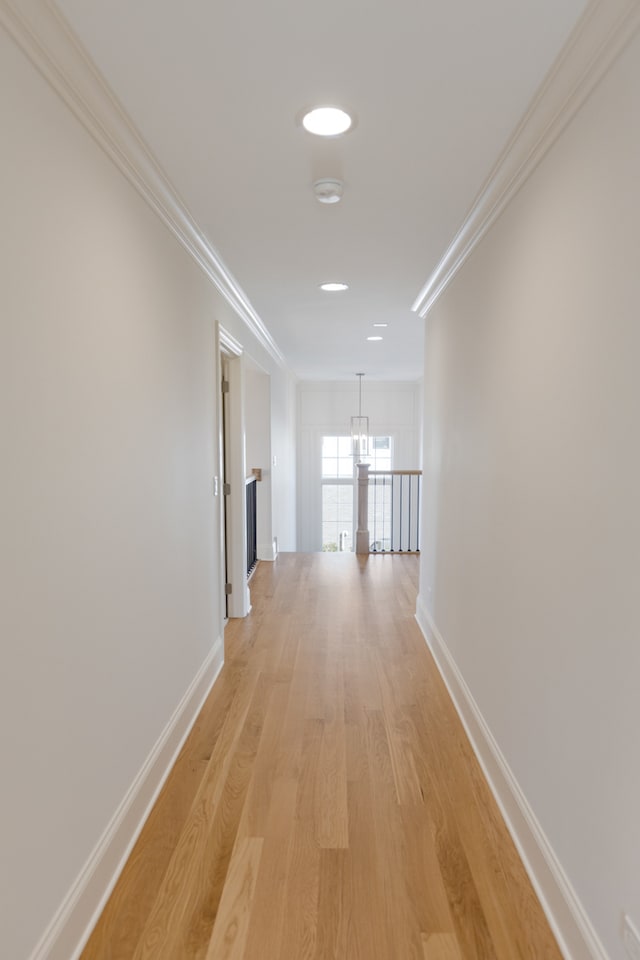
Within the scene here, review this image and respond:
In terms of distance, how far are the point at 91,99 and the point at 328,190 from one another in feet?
2.96

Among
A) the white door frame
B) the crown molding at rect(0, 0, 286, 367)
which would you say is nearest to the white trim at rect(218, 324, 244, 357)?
the white door frame

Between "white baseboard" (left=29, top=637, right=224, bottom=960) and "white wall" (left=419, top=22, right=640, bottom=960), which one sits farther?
"white baseboard" (left=29, top=637, right=224, bottom=960)

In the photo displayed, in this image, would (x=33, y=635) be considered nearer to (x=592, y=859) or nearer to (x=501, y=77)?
(x=592, y=859)

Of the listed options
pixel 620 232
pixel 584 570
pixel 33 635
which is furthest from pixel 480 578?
pixel 33 635

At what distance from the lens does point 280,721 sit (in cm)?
290

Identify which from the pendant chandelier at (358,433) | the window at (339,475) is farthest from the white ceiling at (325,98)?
the window at (339,475)

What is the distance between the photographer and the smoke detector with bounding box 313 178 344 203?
2.14m

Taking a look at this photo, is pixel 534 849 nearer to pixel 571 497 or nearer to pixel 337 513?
pixel 571 497

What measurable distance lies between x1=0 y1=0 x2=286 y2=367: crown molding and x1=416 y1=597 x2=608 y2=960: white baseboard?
2.54 metres

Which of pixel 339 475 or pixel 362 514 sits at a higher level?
pixel 339 475

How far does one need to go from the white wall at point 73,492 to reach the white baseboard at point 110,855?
0.14 feet

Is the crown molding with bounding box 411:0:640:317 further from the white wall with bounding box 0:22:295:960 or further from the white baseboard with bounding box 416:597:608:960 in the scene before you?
the white baseboard with bounding box 416:597:608:960

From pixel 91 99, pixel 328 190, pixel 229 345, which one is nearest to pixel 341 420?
pixel 229 345

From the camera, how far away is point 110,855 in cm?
179
